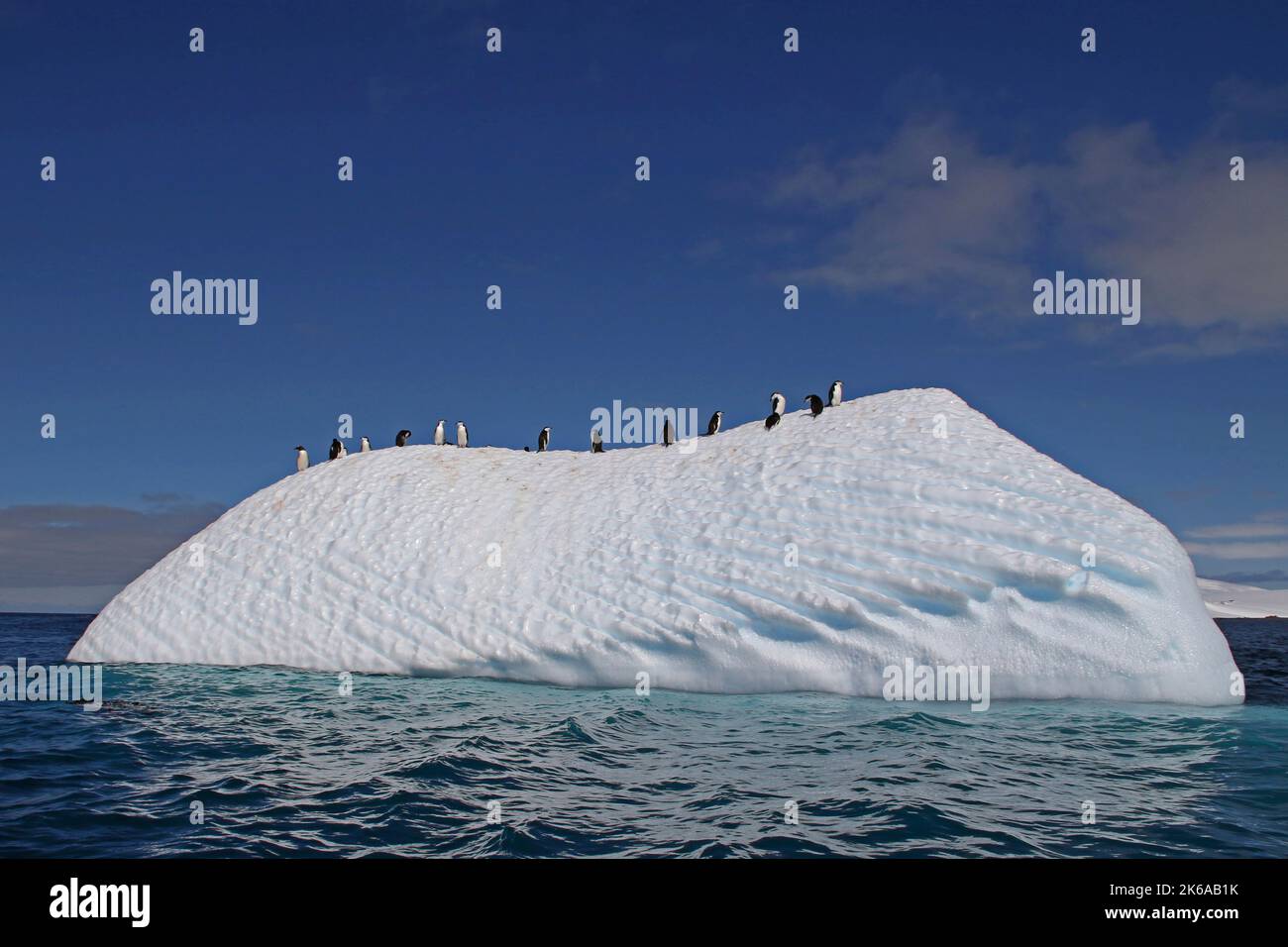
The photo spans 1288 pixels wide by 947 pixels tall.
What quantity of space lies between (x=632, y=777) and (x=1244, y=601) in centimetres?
13015

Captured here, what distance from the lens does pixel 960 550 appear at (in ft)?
51.9

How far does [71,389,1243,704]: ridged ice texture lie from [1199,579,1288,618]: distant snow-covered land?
109m

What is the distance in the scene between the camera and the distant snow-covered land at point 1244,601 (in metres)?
106

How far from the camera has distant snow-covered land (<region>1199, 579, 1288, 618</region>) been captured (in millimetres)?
106250

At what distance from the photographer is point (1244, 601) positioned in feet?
362
